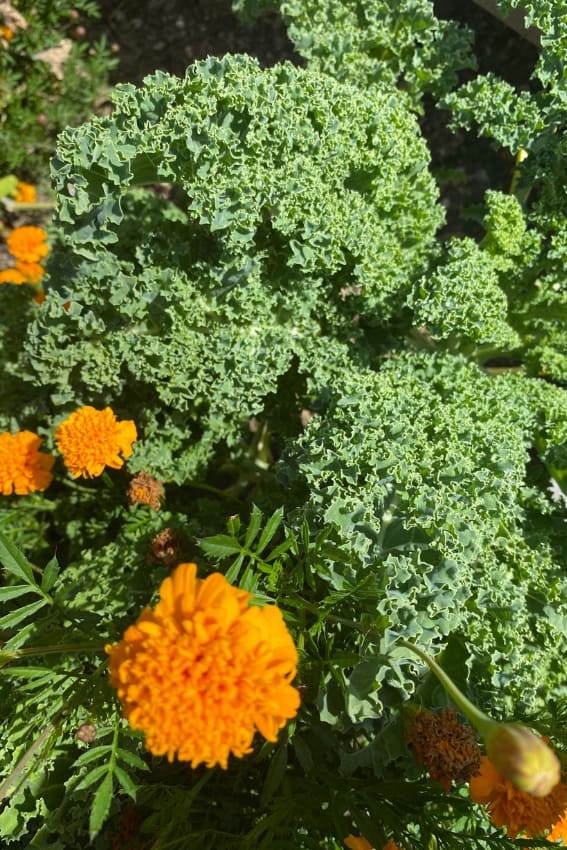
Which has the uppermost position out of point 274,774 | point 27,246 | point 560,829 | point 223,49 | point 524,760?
point 223,49

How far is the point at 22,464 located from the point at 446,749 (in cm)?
127

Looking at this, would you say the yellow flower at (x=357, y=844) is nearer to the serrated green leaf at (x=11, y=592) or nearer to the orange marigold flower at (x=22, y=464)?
the serrated green leaf at (x=11, y=592)

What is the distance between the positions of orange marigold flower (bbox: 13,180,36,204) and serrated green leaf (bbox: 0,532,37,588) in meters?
1.75

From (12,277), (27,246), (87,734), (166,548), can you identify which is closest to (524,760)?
(87,734)

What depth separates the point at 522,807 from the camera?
1.26m

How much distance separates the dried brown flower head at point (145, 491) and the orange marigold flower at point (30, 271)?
900 millimetres

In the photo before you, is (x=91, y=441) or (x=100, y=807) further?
(x=91, y=441)

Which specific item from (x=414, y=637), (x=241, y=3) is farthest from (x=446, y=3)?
(x=414, y=637)

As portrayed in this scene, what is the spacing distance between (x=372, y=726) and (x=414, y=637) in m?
0.26

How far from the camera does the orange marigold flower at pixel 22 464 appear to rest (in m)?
1.83

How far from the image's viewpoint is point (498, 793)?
4.27 feet

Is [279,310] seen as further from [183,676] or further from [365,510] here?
[183,676]

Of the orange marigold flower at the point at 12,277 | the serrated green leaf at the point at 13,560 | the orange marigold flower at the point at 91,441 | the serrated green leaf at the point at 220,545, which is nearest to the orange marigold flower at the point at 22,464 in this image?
the orange marigold flower at the point at 91,441

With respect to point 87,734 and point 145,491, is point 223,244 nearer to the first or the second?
point 145,491
